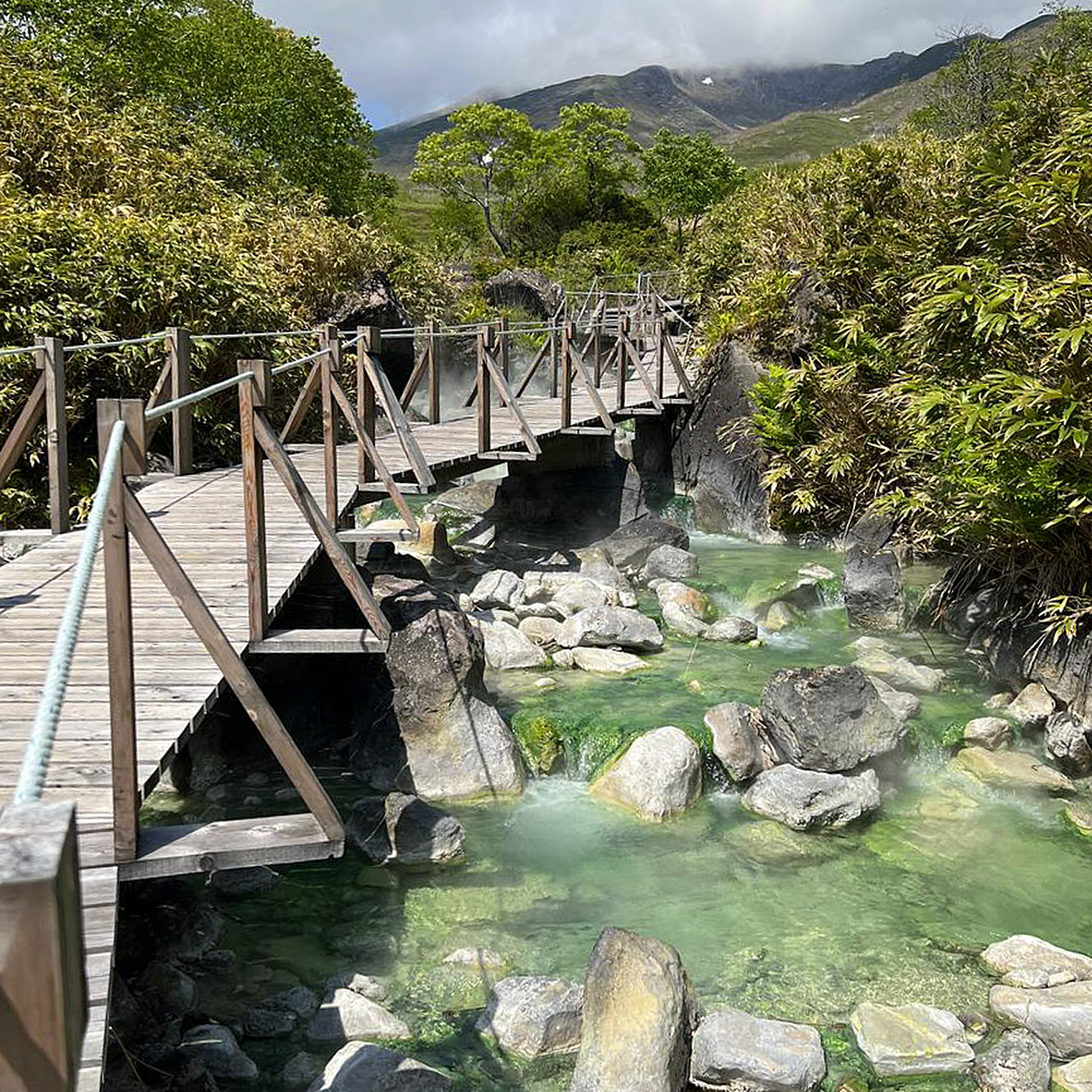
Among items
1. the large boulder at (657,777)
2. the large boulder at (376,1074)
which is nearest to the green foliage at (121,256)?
the large boulder at (657,777)

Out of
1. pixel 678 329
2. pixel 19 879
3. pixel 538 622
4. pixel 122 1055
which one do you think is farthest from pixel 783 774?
pixel 678 329

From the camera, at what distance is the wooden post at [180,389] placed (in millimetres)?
8336

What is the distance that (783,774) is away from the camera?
6930 millimetres

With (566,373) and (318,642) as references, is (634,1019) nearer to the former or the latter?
(318,642)

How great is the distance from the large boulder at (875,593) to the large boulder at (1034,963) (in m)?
4.87

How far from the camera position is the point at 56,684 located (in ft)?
4.51

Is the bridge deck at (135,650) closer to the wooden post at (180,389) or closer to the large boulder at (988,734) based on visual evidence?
the wooden post at (180,389)

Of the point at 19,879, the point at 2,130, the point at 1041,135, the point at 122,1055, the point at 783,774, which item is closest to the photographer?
the point at 19,879

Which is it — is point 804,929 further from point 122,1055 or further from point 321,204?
point 321,204

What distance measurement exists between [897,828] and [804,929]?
4.76 feet

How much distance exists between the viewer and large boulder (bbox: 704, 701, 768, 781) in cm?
724

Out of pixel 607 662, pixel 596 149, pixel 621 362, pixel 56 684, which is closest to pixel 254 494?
pixel 56 684

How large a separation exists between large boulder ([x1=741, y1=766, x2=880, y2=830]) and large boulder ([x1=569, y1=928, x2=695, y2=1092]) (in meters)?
2.32

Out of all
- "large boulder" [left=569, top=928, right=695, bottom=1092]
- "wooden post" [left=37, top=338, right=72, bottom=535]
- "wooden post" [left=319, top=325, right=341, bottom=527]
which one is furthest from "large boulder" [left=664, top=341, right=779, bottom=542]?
"large boulder" [left=569, top=928, right=695, bottom=1092]
